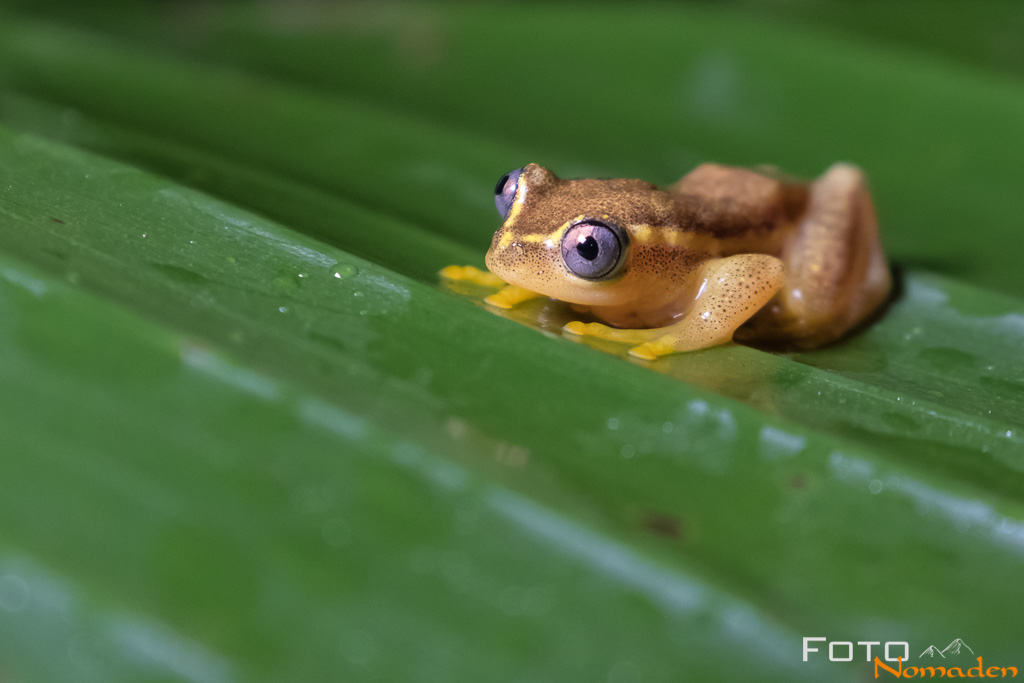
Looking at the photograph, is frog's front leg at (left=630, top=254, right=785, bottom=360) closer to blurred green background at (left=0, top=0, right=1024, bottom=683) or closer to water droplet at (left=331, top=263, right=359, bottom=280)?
blurred green background at (left=0, top=0, right=1024, bottom=683)

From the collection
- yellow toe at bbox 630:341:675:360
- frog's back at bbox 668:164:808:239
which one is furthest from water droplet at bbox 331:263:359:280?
frog's back at bbox 668:164:808:239

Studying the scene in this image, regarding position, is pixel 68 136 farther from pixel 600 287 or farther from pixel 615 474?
pixel 615 474

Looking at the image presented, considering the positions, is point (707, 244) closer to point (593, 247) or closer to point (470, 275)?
point (593, 247)

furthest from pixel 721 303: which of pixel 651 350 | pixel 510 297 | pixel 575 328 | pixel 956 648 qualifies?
pixel 956 648

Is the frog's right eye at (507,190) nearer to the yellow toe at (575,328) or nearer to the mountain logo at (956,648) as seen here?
the yellow toe at (575,328)

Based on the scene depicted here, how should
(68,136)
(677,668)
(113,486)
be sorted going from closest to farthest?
(677,668), (113,486), (68,136)

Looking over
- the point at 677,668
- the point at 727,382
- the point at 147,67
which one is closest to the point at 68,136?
the point at 147,67
